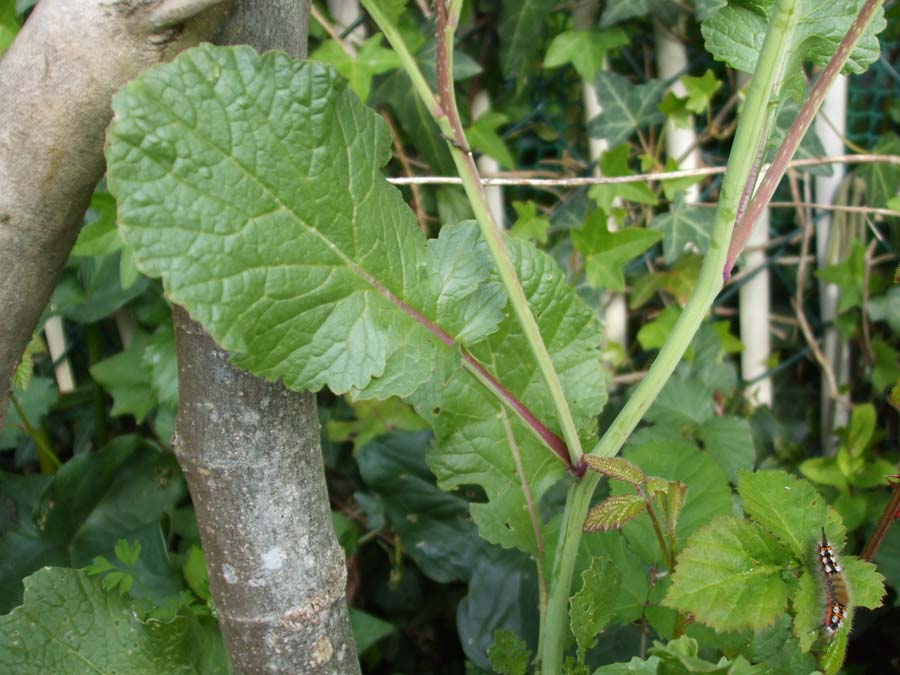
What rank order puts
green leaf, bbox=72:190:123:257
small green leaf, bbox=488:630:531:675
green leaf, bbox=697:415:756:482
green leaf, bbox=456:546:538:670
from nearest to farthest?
small green leaf, bbox=488:630:531:675, green leaf, bbox=456:546:538:670, green leaf, bbox=72:190:123:257, green leaf, bbox=697:415:756:482

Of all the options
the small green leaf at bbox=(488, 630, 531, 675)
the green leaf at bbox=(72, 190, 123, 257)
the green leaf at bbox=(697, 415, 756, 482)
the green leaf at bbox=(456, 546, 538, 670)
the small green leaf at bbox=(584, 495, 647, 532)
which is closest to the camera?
the small green leaf at bbox=(584, 495, 647, 532)

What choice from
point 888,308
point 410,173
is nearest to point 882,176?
point 888,308

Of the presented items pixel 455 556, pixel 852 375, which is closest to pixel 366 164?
pixel 455 556

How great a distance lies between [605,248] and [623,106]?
0.25m

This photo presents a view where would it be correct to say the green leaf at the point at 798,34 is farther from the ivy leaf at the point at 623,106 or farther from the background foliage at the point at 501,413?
the ivy leaf at the point at 623,106

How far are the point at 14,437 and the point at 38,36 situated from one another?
939 millimetres

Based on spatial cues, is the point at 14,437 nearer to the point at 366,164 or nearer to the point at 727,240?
the point at 366,164

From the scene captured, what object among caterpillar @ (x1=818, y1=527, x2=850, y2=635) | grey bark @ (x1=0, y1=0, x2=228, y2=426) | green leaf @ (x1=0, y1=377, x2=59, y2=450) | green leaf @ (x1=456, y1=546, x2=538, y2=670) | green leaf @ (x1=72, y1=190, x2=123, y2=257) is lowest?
green leaf @ (x1=456, y1=546, x2=538, y2=670)

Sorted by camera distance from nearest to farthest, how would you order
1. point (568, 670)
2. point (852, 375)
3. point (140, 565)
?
point (568, 670) < point (140, 565) < point (852, 375)

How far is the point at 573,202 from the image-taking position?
54.2 inches

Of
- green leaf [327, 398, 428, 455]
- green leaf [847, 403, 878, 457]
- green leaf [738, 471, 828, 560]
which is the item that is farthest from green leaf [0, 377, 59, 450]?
green leaf [847, 403, 878, 457]

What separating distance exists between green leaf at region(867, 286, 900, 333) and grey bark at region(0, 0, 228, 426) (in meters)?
1.21

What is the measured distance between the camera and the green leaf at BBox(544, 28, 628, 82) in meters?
1.29

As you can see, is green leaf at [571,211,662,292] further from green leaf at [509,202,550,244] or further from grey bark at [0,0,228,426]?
grey bark at [0,0,228,426]
